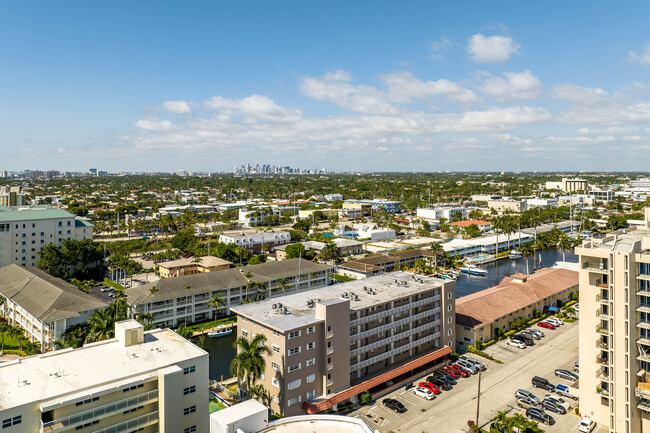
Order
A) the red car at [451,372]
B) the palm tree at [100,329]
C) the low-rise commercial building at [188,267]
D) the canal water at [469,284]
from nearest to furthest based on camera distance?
the palm tree at [100,329], the red car at [451,372], the canal water at [469,284], the low-rise commercial building at [188,267]

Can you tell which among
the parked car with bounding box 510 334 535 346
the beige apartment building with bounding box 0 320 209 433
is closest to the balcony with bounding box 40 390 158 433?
the beige apartment building with bounding box 0 320 209 433

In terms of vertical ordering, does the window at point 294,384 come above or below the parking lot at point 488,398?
above

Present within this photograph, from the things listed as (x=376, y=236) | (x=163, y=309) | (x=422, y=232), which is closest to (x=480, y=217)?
(x=422, y=232)

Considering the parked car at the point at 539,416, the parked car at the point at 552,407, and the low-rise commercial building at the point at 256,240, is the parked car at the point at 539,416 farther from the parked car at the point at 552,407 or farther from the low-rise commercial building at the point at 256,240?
the low-rise commercial building at the point at 256,240

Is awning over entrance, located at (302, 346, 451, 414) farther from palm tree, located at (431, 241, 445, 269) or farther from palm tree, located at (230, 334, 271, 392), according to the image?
palm tree, located at (431, 241, 445, 269)

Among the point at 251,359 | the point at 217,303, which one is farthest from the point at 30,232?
the point at 251,359

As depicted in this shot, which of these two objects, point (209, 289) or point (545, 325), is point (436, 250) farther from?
point (209, 289)

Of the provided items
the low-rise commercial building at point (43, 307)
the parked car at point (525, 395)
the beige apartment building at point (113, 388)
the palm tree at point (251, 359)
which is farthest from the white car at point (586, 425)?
the low-rise commercial building at point (43, 307)
